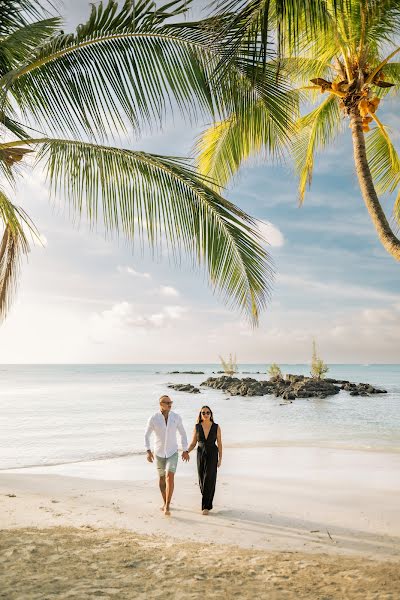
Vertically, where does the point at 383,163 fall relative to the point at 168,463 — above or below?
above

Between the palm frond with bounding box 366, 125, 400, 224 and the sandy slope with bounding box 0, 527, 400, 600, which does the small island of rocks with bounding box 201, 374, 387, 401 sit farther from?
the sandy slope with bounding box 0, 527, 400, 600

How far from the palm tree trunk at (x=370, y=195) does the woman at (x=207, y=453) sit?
3168mm

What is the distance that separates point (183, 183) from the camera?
18.0 ft

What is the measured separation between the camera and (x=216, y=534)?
233 inches

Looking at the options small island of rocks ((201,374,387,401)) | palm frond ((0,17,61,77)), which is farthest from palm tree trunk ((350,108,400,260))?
small island of rocks ((201,374,387,401))

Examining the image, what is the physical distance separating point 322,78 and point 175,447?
630cm

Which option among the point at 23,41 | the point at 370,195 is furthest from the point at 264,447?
the point at 23,41

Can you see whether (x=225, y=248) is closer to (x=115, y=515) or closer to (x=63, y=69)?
(x=63, y=69)

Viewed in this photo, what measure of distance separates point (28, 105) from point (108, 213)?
4.64 feet

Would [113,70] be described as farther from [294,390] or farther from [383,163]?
[294,390]

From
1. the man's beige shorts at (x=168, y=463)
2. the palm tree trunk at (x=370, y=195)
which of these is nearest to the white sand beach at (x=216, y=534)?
the man's beige shorts at (x=168, y=463)

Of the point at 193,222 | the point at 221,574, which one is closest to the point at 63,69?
the point at 193,222

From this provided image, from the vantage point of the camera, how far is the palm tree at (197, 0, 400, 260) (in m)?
4.34

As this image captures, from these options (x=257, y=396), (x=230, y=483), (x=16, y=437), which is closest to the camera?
(x=230, y=483)
